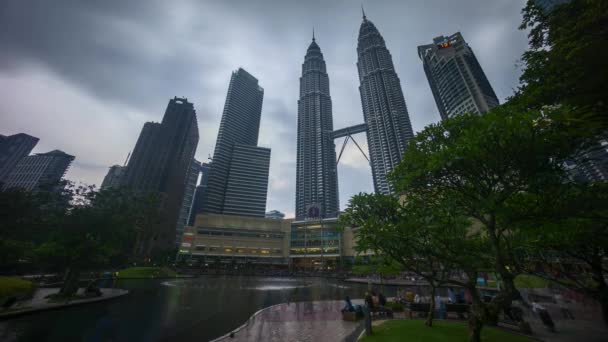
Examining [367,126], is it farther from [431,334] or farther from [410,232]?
[431,334]

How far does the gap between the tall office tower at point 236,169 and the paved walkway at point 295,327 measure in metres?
128

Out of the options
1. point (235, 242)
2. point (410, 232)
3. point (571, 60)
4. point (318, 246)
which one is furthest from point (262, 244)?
point (571, 60)

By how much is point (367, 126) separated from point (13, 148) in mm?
241979

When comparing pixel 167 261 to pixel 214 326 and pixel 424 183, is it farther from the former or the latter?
pixel 424 183

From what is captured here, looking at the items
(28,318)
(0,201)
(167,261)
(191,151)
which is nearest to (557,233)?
(28,318)

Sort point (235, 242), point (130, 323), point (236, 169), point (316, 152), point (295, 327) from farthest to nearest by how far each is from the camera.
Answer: point (316, 152)
point (236, 169)
point (235, 242)
point (130, 323)
point (295, 327)

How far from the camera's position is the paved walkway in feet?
31.6

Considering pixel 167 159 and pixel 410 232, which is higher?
pixel 167 159

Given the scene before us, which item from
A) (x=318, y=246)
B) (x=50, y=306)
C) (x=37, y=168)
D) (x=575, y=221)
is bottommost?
(x=50, y=306)

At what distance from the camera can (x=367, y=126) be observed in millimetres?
131625

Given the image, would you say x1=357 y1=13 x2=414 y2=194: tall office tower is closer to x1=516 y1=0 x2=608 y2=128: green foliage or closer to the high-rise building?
the high-rise building

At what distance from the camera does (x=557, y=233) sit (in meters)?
9.58

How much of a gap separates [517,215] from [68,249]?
30.4 metres

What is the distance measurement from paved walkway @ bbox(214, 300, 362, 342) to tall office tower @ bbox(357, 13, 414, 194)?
377 feet
